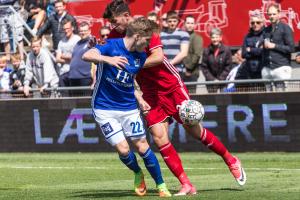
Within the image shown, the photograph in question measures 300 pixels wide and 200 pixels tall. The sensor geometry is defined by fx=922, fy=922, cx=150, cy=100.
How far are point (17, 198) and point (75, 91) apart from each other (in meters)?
9.72

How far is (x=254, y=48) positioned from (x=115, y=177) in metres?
5.02

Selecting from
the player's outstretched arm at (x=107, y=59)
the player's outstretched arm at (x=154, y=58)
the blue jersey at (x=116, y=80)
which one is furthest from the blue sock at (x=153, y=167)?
the player's outstretched arm at (x=107, y=59)

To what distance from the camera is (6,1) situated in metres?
25.7

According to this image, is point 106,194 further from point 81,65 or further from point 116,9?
point 81,65

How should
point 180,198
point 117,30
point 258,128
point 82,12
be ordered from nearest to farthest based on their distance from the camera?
point 180,198
point 117,30
point 258,128
point 82,12

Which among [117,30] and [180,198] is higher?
[117,30]

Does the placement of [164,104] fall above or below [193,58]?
above

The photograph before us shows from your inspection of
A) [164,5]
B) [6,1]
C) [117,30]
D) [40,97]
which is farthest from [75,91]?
[117,30]

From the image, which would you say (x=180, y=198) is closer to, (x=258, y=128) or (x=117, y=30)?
(x=117, y=30)

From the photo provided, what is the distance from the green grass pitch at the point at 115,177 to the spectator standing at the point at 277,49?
1.61 metres

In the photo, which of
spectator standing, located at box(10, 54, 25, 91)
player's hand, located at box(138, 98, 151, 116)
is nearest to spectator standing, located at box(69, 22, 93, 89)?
spectator standing, located at box(10, 54, 25, 91)

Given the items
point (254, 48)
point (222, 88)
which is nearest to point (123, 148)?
point (254, 48)

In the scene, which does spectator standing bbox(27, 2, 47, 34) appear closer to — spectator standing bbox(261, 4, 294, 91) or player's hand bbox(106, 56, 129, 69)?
spectator standing bbox(261, 4, 294, 91)

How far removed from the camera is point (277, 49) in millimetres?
A: 18047
